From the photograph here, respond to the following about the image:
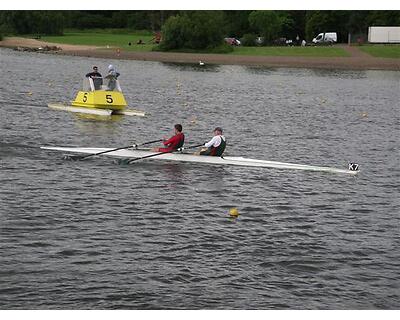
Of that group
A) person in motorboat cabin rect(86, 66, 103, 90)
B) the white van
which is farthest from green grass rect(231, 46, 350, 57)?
person in motorboat cabin rect(86, 66, 103, 90)

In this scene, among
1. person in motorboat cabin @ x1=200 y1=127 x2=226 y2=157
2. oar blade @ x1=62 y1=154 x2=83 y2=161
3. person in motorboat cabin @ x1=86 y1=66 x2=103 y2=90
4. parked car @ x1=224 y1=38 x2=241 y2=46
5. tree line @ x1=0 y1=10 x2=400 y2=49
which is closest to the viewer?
person in motorboat cabin @ x1=200 y1=127 x2=226 y2=157

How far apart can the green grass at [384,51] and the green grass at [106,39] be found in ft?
104

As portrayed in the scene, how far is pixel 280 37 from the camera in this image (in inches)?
4680

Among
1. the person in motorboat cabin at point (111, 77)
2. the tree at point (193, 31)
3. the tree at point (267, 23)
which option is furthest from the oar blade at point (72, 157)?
the tree at point (267, 23)

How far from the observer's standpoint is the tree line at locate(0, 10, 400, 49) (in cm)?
10181

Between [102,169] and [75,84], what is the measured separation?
3916cm

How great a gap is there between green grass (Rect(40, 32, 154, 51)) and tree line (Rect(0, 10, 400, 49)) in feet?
6.03

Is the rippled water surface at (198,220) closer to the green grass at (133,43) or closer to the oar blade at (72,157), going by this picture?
the oar blade at (72,157)

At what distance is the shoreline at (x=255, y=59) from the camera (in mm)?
93625

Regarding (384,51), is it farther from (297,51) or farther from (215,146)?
(215,146)

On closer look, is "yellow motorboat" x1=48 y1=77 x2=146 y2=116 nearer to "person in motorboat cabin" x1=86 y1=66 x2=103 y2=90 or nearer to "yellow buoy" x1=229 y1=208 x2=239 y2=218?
"person in motorboat cabin" x1=86 y1=66 x2=103 y2=90

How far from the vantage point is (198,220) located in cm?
2308
